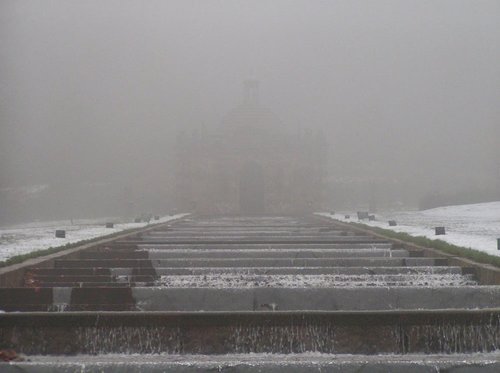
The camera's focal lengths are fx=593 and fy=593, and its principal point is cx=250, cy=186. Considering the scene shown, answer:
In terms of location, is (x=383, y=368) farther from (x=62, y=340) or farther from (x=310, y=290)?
(x=62, y=340)

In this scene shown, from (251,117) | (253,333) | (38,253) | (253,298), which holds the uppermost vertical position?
(251,117)

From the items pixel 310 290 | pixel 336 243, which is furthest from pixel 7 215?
pixel 310 290

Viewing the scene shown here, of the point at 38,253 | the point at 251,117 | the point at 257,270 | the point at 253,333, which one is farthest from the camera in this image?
the point at 251,117

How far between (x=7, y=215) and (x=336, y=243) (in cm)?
4565

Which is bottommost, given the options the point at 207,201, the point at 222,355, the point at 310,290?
the point at 222,355

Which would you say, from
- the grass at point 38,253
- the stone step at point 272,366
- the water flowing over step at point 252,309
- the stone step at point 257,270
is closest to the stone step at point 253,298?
the water flowing over step at point 252,309

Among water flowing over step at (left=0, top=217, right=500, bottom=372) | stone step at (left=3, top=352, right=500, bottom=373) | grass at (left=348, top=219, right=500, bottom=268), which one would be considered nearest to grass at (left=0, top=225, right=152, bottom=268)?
water flowing over step at (left=0, top=217, right=500, bottom=372)

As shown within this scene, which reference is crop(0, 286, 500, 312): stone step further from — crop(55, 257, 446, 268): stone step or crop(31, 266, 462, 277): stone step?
crop(55, 257, 446, 268): stone step

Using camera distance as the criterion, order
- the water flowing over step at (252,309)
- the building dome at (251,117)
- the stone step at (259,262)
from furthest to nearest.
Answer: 1. the building dome at (251,117)
2. the stone step at (259,262)
3. the water flowing over step at (252,309)

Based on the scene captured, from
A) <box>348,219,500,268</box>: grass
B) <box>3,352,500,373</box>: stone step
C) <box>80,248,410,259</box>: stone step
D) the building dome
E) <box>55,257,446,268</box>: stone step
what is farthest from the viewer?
the building dome

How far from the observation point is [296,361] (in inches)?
235

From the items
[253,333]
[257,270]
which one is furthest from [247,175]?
[253,333]

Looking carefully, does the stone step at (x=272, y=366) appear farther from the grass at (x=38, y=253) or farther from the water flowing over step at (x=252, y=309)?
the grass at (x=38, y=253)

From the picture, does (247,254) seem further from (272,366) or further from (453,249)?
(272,366)
